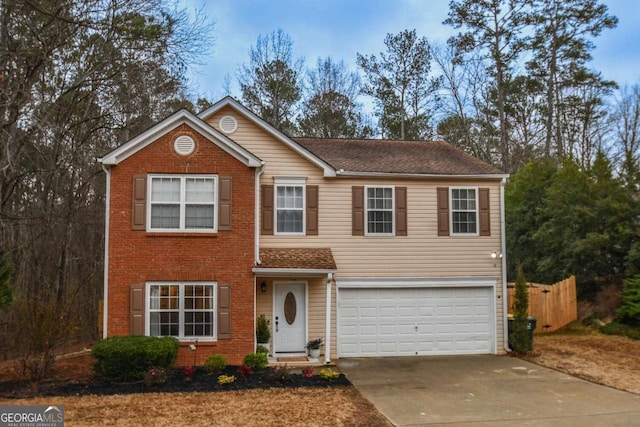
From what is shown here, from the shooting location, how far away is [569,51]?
89.0 ft

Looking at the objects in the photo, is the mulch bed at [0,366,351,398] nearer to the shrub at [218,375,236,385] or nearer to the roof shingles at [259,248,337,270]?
the shrub at [218,375,236,385]

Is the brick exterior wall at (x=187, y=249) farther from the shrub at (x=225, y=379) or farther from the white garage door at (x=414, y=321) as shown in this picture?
the white garage door at (x=414, y=321)

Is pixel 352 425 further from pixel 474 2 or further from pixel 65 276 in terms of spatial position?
pixel 474 2

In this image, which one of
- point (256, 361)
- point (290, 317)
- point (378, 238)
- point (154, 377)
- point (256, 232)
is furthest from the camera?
point (378, 238)

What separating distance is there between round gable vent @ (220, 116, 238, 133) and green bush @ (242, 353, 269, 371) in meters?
6.29

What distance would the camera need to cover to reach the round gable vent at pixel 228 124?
14.9 metres

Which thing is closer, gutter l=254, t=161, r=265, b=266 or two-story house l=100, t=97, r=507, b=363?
two-story house l=100, t=97, r=507, b=363

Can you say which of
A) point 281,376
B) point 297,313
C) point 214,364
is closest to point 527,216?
point 297,313

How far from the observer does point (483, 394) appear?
10.6m

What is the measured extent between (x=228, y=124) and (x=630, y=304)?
1404 centimetres

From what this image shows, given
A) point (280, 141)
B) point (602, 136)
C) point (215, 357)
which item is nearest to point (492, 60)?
point (602, 136)

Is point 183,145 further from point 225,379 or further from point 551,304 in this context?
point 551,304

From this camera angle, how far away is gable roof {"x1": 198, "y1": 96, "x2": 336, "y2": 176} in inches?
579

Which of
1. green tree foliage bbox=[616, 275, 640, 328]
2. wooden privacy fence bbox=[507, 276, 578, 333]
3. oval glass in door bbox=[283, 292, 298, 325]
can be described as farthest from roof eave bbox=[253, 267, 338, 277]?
green tree foliage bbox=[616, 275, 640, 328]
